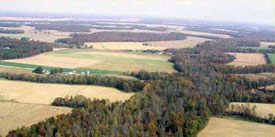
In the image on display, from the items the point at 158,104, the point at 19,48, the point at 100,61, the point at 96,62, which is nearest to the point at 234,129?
the point at 158,104

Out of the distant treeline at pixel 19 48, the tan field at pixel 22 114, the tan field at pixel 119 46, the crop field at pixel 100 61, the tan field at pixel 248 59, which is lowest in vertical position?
the tan field at pixel 119 46

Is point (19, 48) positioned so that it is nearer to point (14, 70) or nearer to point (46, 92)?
point (14, 70)

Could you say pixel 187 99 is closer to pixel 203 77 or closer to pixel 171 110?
pixel 171 110

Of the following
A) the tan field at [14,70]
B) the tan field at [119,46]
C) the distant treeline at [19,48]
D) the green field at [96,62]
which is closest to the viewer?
the tan field at [14,70]

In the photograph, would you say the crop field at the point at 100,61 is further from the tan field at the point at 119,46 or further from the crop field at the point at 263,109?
the crop field at the point at 263,109

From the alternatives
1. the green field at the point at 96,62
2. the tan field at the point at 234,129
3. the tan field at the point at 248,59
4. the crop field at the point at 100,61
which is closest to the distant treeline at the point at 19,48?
the green field at the point at 96,62

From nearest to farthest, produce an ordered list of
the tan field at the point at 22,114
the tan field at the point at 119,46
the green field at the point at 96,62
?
the tan field at the point at 22,114, the green field at the point at 96,62, the tan field at the point at 119,46

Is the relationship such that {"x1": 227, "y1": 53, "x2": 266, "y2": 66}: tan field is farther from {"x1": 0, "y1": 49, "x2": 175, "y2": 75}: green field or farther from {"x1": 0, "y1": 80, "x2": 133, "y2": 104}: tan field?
{"x1": 0, "y1": 80, "x2": 133, "y2": 104}: tan field

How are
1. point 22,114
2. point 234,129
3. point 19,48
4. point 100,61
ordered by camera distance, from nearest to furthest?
point 234,129 → point 22,114 → point 100,61 → point 19,48
